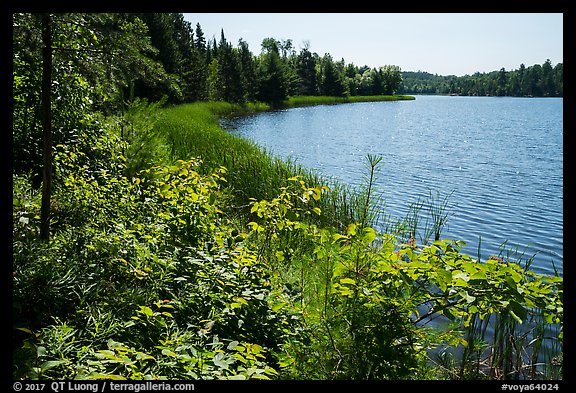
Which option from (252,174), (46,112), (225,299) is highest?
(46,112)

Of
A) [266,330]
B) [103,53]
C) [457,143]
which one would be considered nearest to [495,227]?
[266,330]

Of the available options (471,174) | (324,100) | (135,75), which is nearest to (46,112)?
(135,75)

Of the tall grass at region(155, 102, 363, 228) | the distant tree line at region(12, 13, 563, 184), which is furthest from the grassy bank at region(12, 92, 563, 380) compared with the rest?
the tall grass at region(155, 102, 363, 228)

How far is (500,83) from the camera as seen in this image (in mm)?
82812

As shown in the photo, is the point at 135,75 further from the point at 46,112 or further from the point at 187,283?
the point at 187,283

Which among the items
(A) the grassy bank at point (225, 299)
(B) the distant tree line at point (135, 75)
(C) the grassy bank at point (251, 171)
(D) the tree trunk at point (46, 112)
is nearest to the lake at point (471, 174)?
(C) the grassy bank at point (251, 171)

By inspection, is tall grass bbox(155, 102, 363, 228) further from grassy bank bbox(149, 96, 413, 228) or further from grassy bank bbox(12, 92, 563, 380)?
grassy bank bbox(12, 92, 563, 380)

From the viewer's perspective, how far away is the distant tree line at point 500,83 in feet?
187

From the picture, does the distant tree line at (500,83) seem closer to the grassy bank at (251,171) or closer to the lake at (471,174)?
the lake at (471,174)

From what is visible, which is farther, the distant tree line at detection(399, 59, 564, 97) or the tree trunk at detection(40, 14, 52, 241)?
the distant tree line at detection(399, 59, 564, 97)

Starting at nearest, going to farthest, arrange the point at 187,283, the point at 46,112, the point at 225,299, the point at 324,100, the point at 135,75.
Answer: the point at 225,299, the point at 187,283, the point at 46,112, the point at 135,75, the point at 324,100

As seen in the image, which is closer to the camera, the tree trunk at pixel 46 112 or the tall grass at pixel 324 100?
the tree trunk at pixel 46 112

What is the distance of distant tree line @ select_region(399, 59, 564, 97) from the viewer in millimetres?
57022
